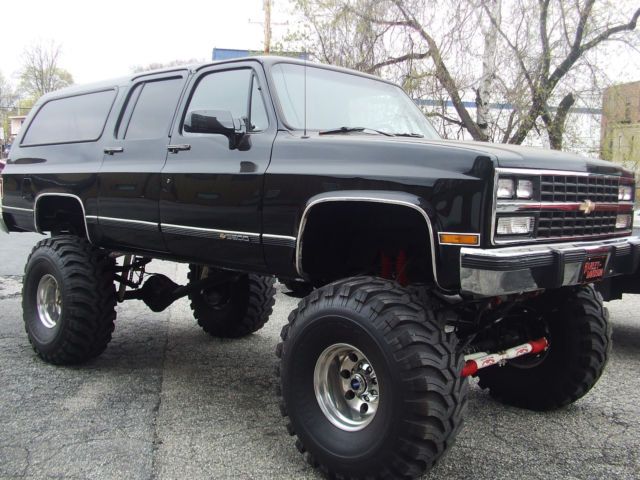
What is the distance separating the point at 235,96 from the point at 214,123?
545 millimetres

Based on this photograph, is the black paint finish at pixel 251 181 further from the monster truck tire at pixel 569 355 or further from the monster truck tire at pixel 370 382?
the monster truck tire at pixel 569 355

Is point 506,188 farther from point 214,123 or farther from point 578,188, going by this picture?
point 214,123

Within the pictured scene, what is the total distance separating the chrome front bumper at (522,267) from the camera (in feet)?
8.93

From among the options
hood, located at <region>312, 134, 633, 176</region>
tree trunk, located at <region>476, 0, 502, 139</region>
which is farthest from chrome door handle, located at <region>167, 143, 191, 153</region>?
tree trunk, located at <region>476, 0, 502, 139</region>

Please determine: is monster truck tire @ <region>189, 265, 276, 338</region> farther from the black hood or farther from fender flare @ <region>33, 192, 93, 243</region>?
the black hood

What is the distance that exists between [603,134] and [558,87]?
152 centimetres

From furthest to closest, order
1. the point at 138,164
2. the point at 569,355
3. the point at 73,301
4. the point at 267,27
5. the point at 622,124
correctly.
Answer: the point at 267,27
the point at 622,124
the point at 73,301
the point at 138,164
the point at 569,355

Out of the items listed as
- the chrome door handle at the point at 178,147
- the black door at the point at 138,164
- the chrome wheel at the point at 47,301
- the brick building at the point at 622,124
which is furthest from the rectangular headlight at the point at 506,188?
the brick building at the point at 622,124

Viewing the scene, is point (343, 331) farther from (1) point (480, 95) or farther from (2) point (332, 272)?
(1) point (480, 95)

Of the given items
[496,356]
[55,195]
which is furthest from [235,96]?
[496,356]

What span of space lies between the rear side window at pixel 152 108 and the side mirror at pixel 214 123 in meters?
0.80

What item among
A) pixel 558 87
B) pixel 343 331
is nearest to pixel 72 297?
pixel 343 331

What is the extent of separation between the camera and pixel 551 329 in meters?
4.08

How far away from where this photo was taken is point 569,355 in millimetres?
3949
